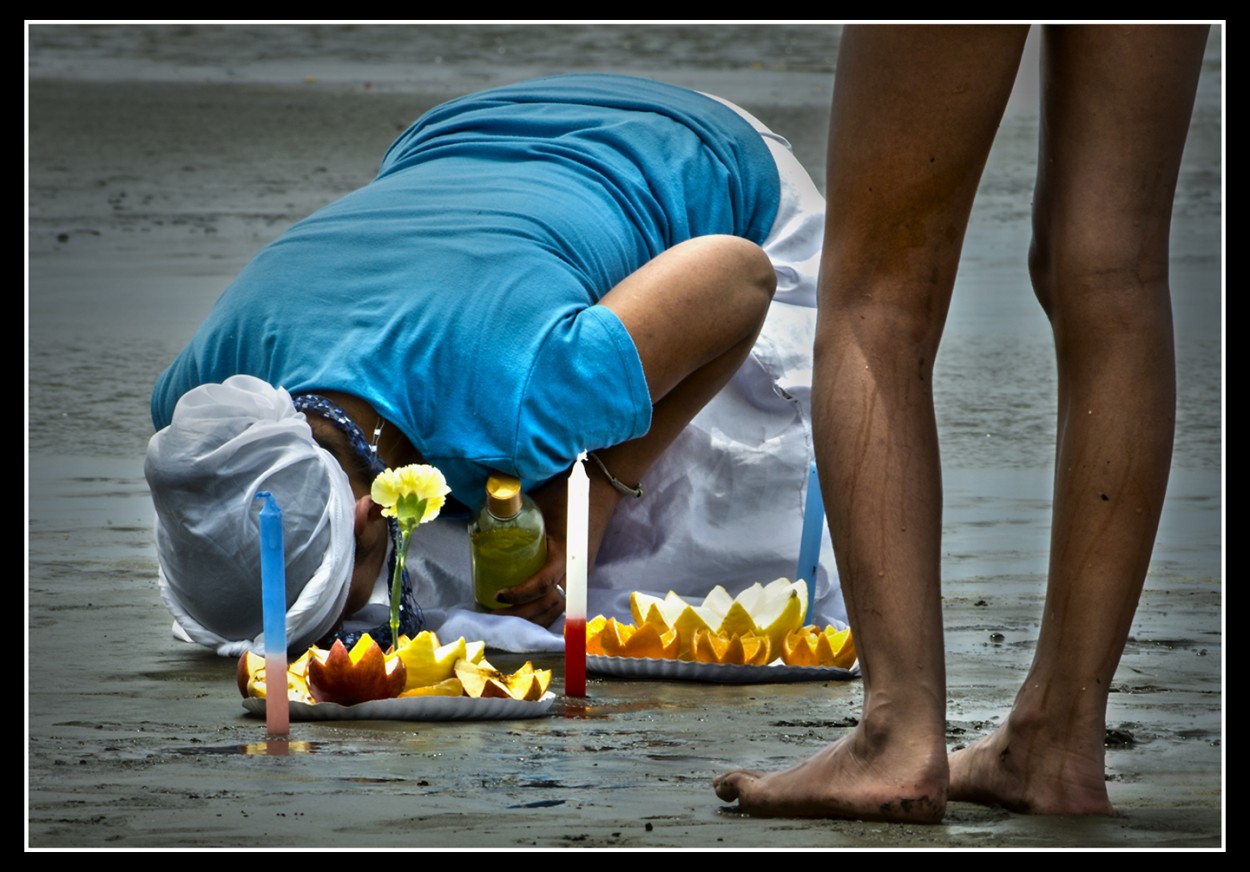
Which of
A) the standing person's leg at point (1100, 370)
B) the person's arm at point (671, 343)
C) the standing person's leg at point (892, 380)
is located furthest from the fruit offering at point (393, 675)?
the standing person's leg at point (1100, 370)

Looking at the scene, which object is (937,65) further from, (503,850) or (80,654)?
(80,654)

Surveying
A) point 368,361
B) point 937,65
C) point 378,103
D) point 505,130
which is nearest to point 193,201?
point 378,103

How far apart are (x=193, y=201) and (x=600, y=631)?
769 centimetres

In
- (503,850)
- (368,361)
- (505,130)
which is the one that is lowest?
(503,850)

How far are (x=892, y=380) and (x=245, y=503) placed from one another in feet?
4.64

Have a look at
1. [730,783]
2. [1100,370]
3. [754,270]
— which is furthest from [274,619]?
[754,270]

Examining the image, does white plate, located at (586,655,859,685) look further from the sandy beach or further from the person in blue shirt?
the person in blue shirt

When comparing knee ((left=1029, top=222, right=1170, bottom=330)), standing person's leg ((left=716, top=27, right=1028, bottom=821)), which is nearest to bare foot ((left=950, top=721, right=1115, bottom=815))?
standing person's leg ((left=716, top=27, right=1028, bottom=821))

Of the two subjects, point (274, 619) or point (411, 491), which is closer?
point (274, 619)

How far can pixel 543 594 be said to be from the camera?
4.19 metres

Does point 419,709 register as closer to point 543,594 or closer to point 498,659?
point 498,659

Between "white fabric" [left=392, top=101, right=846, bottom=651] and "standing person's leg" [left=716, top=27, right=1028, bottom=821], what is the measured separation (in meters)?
1.66

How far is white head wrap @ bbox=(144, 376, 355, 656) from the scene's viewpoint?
3.71 m

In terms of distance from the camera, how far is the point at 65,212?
35.3 ft
